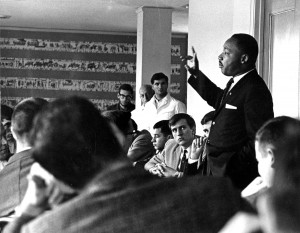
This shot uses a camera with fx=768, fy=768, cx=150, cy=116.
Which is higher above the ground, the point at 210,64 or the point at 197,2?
the point at 197,2

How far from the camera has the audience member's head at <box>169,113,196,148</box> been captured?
4.85 metres

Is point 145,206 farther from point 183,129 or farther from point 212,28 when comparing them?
point 212,28

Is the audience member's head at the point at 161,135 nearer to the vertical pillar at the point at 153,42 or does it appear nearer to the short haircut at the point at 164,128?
the short haircut at the point at 164,128

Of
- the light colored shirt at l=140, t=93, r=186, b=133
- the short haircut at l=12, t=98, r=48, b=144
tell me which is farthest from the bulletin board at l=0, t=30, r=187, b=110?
the short haircut at l=12, t=98, r=48, b=144

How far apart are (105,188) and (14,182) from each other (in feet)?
4.55

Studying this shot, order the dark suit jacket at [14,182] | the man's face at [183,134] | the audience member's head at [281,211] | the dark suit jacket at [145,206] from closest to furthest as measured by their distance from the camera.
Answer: the audience member's head at [281,211] < the dark suit jacket at [145,206] < the dark suit jacket at [14,182] < the man's face at [183,134]

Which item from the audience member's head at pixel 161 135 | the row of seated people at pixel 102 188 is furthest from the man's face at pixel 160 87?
the row of seated people at pixel 102 188

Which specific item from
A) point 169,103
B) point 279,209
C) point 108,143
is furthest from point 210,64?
point 279,209

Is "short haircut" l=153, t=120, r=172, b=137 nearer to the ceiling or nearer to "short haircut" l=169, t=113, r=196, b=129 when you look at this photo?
"short haircut" l=169, t=113, r=196, b=129

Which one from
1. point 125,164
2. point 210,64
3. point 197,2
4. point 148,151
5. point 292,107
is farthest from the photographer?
point 197,2

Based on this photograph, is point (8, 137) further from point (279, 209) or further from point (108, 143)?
point (279, 209)

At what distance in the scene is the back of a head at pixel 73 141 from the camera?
1222 millimetres

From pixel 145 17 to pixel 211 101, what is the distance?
6773 millimetres

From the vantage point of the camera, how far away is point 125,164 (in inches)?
49.3
